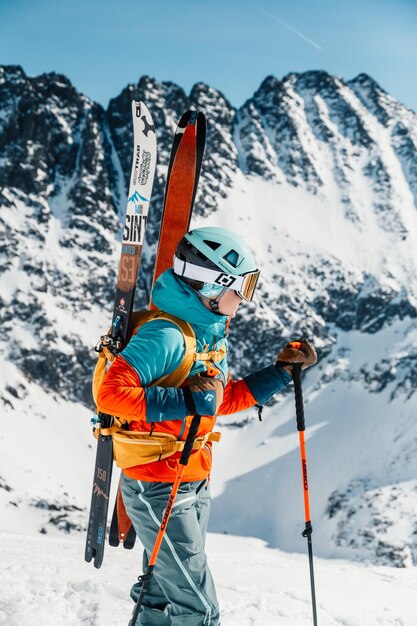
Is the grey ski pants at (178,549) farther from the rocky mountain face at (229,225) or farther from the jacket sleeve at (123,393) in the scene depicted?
the rocky mountain face at (229,225)

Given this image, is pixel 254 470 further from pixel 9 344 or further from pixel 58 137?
pixel 58 137

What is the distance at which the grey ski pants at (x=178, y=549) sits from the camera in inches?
175

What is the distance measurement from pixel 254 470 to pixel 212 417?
109 m

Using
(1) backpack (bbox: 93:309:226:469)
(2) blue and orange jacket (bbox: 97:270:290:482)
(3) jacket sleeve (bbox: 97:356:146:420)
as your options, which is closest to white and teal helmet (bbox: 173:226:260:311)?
(2) blue and orange jacket (bbox: 97:270:290:482)

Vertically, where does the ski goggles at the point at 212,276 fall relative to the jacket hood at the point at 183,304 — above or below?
above

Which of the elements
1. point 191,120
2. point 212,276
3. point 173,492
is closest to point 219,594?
point 173,492

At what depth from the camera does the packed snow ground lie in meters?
6.25

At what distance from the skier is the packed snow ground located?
5.83 feet

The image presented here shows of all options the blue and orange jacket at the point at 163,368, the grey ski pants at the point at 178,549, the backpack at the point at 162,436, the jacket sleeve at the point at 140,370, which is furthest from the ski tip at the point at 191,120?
the grey ski pants at the point at 178,549

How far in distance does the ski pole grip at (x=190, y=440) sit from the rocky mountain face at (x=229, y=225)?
114 m

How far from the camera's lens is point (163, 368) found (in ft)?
14.1

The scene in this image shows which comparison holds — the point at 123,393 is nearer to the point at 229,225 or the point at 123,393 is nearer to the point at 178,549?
the point at 178,549

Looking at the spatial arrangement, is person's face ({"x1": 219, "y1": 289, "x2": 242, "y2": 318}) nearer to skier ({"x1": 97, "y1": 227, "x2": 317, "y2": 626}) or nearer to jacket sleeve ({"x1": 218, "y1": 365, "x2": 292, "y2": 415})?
skier ({"x1": 97, "y1": 227, "x2": 317, "y2": 626})

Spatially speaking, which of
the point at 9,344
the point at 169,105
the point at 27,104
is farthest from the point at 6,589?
the point at 169,105
